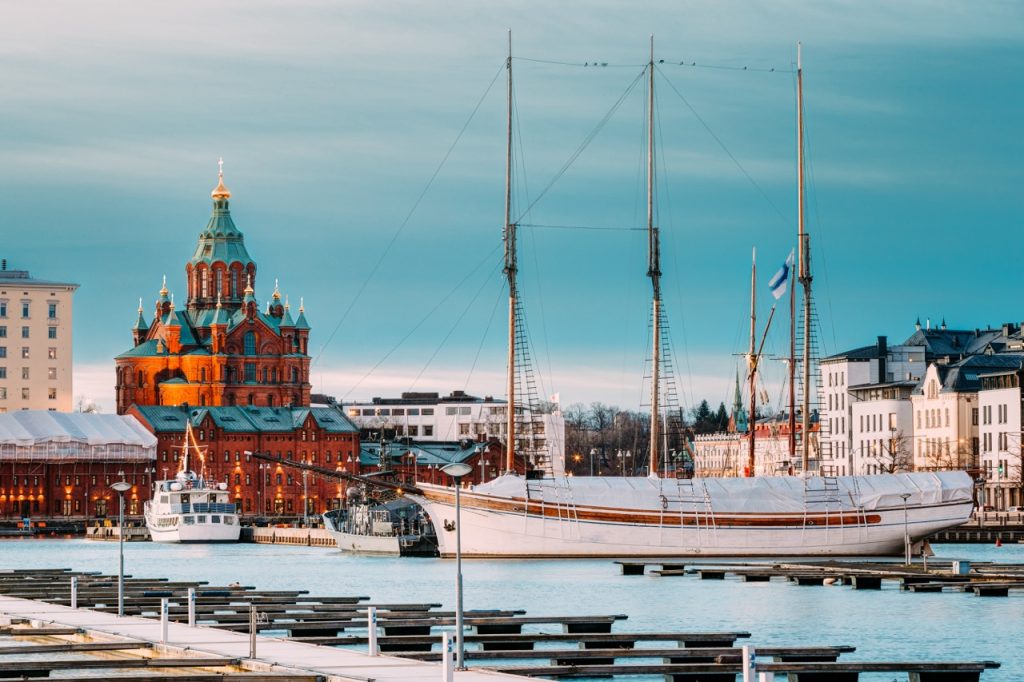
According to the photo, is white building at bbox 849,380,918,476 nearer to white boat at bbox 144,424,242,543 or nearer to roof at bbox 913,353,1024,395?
roof at bbox 913,353,1024,395

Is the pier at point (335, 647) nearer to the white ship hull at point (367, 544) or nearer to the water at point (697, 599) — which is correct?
the water at point (697, 599)

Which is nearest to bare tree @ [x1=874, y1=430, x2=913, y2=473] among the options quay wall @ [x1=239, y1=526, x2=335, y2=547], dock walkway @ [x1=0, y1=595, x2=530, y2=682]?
quay wall @ [x1=239, y1=526, x2=335, y2=547]

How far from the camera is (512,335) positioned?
4277 inches

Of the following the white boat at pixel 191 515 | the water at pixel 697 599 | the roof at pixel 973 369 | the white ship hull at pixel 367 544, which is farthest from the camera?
the roof at pixel 973 369

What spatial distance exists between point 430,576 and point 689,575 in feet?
44.4

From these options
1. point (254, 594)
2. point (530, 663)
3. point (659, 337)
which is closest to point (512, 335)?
Answer: point (659, 337)

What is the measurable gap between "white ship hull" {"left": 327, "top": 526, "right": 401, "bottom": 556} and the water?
16.8 ft

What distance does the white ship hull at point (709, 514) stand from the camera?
98.1 m

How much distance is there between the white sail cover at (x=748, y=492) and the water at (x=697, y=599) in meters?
3.38

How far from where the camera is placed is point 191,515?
171625 mm

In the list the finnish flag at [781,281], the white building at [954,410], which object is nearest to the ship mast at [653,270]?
the finnish flag at [781,281]

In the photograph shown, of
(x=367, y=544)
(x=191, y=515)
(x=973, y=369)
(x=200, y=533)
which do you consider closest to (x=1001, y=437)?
(x=973, y=369)

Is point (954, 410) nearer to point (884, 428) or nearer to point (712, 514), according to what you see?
point (884, 428)

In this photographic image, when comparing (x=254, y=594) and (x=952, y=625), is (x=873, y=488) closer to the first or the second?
(x=952, y=625)
